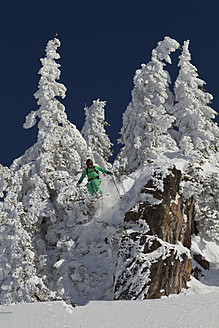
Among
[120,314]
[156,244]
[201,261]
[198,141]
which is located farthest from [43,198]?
[120,314]

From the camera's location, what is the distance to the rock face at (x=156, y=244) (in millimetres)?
15391

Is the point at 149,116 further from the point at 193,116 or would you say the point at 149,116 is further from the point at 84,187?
the point at 84,187

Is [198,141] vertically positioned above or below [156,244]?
above

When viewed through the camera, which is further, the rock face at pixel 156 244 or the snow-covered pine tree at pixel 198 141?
the snow-covered pine tree at pixel 198 141

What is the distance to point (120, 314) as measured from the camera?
938cm

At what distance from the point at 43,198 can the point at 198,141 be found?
916 centimetres

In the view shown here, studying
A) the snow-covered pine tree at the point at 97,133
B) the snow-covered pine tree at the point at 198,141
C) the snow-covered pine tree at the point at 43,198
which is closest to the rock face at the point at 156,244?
the snow-covered pine tree at the point at 198,141

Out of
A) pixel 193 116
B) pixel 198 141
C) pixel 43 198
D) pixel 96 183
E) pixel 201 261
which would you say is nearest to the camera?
pixel 96 183

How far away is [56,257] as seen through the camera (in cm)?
1981

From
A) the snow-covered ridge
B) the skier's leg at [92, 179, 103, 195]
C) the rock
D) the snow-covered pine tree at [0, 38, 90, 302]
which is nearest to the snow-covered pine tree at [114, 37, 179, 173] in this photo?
the snow-covered ridge

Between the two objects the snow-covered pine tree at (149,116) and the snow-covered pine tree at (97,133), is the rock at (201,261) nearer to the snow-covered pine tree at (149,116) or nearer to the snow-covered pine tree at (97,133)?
the snow-covered pine tree at (149,116)

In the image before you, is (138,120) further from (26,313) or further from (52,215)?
(26,313)

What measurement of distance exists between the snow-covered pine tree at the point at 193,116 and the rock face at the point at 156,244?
4.41 meters

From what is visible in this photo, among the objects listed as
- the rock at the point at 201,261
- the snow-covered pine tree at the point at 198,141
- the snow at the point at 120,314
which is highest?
the snow-covered pine tree at the point at 198,141
